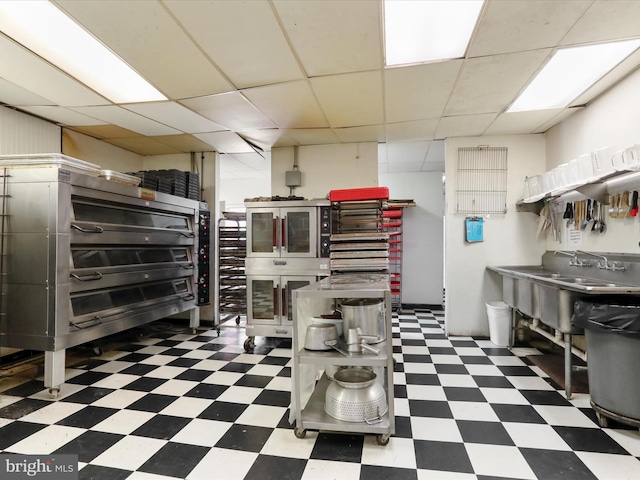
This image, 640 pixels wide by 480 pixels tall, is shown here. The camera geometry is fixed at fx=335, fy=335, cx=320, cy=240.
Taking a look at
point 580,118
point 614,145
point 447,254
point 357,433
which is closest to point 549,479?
point 357,433

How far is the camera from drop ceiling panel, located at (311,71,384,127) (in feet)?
9.01

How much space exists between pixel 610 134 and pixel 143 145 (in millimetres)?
5212

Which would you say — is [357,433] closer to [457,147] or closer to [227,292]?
[227,292]

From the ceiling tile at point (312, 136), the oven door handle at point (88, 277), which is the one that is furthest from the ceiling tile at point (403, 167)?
the oven door handle at point (88, 277)

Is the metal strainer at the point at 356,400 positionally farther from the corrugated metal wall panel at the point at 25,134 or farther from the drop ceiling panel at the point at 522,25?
the corrugated metal wall panel at the point at 25,134

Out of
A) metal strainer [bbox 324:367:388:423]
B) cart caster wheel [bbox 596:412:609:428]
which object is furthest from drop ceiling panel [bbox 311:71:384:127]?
cart caster wheel [bbox 596:412:609:428]

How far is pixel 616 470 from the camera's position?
1.70 meters

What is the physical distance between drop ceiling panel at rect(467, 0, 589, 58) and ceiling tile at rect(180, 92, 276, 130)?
1.99m

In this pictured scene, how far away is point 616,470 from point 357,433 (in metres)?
1.32

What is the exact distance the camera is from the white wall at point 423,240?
6.16 metres

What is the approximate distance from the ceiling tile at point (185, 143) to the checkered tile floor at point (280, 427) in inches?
106

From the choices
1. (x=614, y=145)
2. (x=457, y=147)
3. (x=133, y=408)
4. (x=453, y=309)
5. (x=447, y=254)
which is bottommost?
(x=133, y=408)

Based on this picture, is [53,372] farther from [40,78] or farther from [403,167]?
[403,167]

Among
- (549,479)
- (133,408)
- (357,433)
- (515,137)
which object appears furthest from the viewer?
(515,137)
